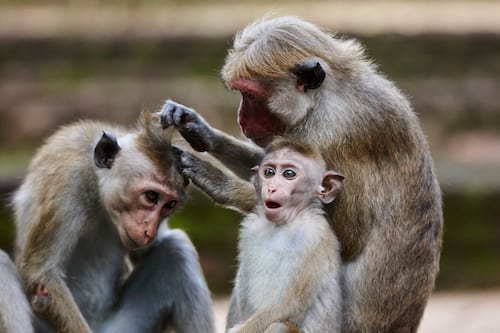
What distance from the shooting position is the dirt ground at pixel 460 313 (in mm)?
15734

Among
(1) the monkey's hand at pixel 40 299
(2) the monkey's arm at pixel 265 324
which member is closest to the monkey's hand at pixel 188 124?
(1) the monkey's hand at pixel 40 299

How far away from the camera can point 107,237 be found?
11648mm

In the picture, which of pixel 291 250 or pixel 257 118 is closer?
pixel 291 250

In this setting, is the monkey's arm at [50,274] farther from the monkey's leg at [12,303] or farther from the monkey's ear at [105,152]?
the monkey's ear at [105,152]

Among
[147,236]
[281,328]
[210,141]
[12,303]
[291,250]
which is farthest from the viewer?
[210,141]

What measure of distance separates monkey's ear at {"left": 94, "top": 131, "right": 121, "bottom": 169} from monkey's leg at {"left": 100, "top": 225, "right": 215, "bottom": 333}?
3.35 ft

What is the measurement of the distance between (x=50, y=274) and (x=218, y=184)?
160cm

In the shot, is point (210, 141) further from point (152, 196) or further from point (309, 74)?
point (309, 74)

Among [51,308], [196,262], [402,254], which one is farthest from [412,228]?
[51,308]

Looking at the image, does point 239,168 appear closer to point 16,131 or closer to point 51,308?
point 51,308

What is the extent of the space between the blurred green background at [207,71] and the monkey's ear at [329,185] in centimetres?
966

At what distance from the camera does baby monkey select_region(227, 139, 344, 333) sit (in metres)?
10.0

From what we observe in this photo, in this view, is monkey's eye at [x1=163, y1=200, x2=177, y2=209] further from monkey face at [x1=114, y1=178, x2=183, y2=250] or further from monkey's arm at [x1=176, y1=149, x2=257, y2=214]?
monkey's arm at [x1=176, y1=149, x2=257, y2=214]

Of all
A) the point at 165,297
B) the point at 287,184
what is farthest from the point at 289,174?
the point at 165,297
